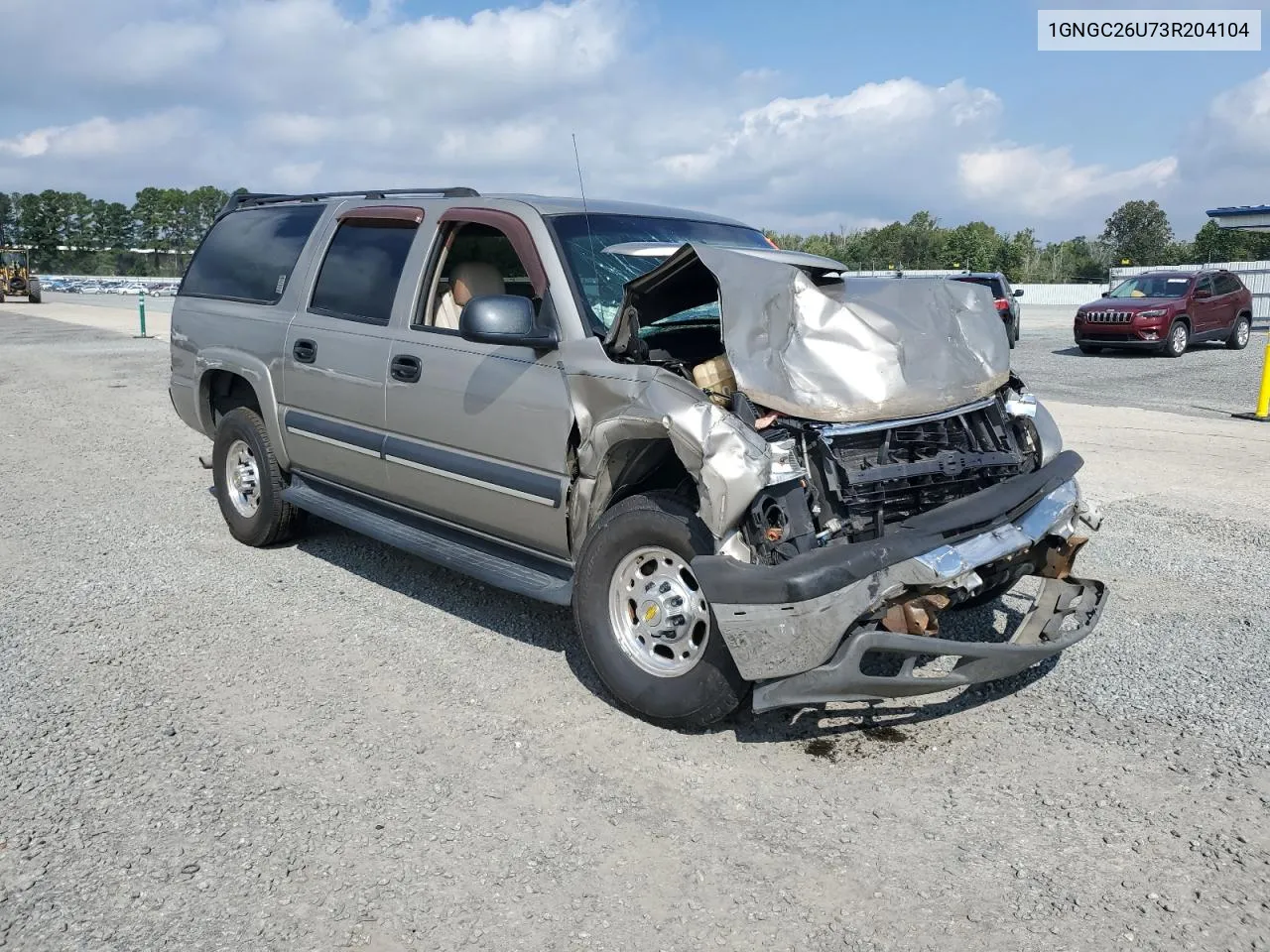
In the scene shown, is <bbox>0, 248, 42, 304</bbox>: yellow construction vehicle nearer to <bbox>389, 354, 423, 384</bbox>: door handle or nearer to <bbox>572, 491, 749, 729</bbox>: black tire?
<bbox>389, 354, 423, 384</bbox>: door handle

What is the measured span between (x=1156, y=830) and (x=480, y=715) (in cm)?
239

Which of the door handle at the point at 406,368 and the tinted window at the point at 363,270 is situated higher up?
the tinted window at the point at 363,270

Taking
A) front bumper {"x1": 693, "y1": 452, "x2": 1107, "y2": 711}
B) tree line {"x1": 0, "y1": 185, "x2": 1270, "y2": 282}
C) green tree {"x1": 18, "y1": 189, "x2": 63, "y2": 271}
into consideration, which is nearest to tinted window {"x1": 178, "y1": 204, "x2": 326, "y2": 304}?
front bumper {"x1": 693, "y1": 452, "x2": 1107, "y2": 711}

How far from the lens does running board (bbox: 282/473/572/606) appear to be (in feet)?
A: 14.9

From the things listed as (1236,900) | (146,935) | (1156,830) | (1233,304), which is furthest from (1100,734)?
(1233,304)

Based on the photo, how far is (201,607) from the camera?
5461mm

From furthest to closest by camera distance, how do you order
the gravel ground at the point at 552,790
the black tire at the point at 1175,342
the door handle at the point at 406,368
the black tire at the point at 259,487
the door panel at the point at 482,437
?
the black tire at the point at 1175,342
the black tire at the point at 259,487
the door handle at the point at 406,368
the door panel at the point at 482,437
the gravel ground at the point at 552,790

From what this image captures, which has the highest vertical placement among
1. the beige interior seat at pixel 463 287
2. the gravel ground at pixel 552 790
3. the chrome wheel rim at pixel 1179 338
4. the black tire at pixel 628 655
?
the beige interior seat at pixel 463 287

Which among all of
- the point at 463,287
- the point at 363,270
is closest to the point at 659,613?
the point at 463,287

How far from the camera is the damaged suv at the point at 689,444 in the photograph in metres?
3.57

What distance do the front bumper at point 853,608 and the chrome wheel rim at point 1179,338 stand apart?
19.1m

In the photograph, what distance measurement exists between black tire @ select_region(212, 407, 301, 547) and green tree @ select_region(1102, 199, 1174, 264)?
69196 mm

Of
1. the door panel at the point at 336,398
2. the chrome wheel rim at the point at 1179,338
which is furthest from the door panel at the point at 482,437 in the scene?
the chrome wheel rim at the point at 1179,338

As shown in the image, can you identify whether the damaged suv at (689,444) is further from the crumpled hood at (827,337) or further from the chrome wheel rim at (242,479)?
the chrome wheel rim at (242,479)
